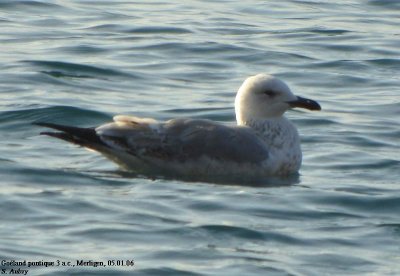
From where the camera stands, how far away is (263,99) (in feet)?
39.2

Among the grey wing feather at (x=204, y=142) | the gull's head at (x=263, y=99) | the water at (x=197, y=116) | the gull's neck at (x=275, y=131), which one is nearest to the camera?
the water at (x=197, y=116)

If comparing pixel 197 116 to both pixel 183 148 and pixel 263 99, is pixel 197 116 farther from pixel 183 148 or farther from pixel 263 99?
pixel 183 148

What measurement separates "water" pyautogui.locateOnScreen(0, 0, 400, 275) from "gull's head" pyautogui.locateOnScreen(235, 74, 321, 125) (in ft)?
1.79

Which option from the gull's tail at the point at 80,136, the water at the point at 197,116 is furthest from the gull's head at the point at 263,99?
the gull's tail at the point at 80,136

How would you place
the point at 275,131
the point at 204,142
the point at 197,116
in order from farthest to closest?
the point at 197,116 → the point at 275,131 → the point at 204,142

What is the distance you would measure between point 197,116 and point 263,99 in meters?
1.71

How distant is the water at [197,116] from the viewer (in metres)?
8.99

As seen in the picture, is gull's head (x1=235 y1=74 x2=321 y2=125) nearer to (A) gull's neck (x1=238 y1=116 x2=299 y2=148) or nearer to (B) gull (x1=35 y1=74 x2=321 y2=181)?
(A) gull's neck (x1=238 y1=116 x2=299 y2=148)

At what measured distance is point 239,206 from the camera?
401 inches

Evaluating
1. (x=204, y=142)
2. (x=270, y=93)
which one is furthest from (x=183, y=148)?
(x=270, y=93)

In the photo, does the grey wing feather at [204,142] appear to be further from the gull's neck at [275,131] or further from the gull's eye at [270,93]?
the gull's eye at [270,93]

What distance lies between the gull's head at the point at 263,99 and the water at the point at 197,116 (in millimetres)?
546

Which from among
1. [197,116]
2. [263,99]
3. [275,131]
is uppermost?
[263,99]

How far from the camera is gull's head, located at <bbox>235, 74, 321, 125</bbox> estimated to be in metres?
11.9
